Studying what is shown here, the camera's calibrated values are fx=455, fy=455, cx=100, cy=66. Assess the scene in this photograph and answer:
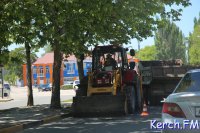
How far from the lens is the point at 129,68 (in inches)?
797

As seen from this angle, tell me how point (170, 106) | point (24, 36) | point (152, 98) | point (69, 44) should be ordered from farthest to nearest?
point (152, 98) < point (69, 44) < point (24, 36) < point (170, 106)

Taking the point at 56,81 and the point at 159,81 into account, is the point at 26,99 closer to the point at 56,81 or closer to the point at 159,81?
the point at 56,81

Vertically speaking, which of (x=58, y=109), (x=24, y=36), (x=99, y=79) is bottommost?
(x=58, y=109)

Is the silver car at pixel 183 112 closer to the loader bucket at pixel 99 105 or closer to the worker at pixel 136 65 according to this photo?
the loader bucket at pixel 99 105

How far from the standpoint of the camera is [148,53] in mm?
138125

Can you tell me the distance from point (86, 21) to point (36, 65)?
104574mm

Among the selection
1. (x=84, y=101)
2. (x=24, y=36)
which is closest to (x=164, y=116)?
(x=24, y=36)

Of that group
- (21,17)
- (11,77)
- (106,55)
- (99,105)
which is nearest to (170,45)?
(11,77)

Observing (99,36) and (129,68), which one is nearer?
(129,68)

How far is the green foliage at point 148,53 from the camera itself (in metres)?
137

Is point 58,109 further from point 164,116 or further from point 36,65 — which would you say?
point 36,65

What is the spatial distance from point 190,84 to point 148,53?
131 m

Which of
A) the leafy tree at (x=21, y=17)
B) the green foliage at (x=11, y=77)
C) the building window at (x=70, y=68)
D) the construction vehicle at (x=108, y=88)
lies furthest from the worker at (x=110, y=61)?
the green foliage at (x=11, y=77)

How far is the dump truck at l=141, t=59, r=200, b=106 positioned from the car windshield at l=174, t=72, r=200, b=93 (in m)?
15.1
